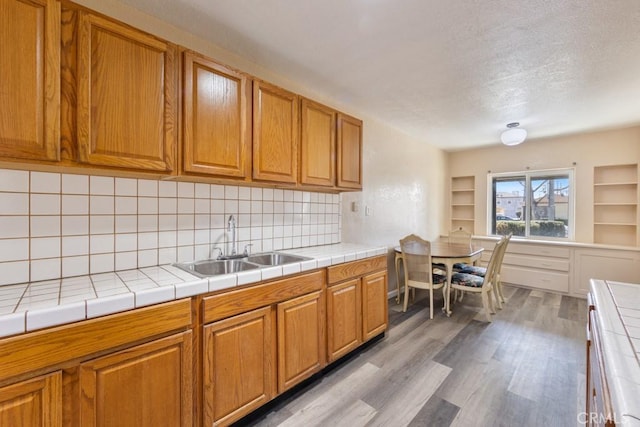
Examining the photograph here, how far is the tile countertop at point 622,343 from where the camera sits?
51 cm

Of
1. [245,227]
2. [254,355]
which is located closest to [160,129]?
[245,227]

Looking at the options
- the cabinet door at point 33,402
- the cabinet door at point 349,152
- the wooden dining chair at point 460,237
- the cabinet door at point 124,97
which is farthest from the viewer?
the wooden dining chair at point 460,237

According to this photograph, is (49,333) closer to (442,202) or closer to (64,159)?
(64,159)

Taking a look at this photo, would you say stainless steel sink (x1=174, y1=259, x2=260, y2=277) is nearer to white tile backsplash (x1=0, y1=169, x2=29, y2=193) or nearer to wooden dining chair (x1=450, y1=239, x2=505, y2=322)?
white tile backsplash (x1=0, y1=169, x2=29, y2=193)

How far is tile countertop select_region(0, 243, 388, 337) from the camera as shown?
962 mm

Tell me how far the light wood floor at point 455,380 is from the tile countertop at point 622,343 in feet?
3.35

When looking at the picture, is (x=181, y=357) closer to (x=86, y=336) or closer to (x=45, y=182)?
(x=86, y=336)

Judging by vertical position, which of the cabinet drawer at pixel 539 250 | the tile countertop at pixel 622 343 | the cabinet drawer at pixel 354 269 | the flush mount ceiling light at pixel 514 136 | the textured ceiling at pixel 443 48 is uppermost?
the textured ceiling at pixel 443 48

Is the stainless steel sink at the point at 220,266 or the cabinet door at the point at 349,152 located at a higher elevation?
the cabinet door at the point at 349,152

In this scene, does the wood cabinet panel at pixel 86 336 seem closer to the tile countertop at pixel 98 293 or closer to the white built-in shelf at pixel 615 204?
the tile countertop at pixel 98 293

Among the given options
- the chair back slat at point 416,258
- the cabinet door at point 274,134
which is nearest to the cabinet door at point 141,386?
the cabinet door at point 274,134

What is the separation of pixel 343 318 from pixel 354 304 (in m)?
0.16

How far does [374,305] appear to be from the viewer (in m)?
2.48

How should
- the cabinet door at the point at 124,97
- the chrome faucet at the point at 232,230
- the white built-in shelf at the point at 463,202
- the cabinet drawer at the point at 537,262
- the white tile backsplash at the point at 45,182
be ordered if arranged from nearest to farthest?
the cabinet door at the point at 124,97, the white tile backsplash at the point at 45,182, the chrome faucet at the point at 232,230, the cabinet drawer at the point at 537,262, the white built-in shelf at the point at 463,202
